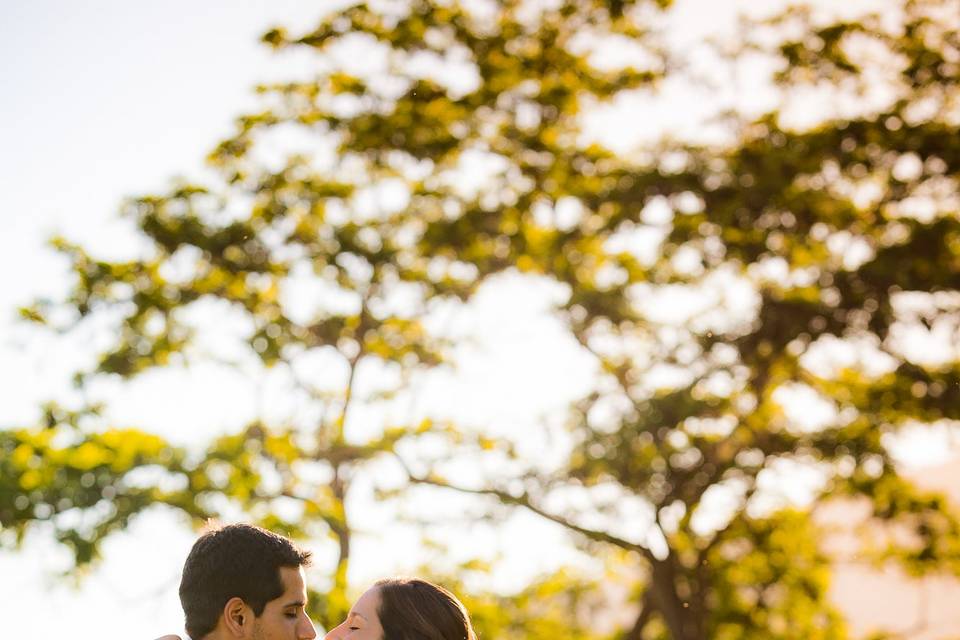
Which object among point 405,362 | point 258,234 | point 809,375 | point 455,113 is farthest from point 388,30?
point 809,375

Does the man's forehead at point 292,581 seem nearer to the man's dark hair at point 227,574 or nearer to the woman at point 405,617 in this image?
the man's dark hair at point 227,574

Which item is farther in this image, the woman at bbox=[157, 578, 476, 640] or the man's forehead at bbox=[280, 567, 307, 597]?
the man's forehead at bbox=[280, 567, 307, 597]

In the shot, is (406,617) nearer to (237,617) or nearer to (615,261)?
(237,617)

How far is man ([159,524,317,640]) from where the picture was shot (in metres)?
4.77

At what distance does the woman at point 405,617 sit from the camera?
4621mm

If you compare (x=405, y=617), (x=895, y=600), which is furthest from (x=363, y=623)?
(x=895, y=600)

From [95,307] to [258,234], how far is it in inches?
92.9

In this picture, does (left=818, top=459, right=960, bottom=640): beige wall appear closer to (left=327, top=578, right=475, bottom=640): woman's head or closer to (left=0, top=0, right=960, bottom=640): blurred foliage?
(left=0, top=0, right=960, bottom=640): blurred foliage

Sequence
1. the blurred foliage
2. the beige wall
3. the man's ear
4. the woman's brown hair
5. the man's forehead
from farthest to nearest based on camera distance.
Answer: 1. the beige wall
2. the blurred foliage
3. the man's forehead
4. the man's ear
5. the woman's brown hair

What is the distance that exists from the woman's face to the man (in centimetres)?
23

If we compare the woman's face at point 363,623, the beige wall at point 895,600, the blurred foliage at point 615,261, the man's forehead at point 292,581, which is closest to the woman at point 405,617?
the woman's face at point 363,623

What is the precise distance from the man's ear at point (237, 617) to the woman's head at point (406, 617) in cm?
34

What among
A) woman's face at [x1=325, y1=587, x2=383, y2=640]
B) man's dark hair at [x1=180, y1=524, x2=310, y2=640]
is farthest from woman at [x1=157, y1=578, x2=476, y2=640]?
man's dark hair at [x1=180, y1=524, x2=310, y2=640]

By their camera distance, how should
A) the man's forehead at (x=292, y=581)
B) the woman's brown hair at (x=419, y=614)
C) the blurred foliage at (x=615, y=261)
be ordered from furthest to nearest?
the blurred foliage at (x=615, y=261)
the man's forehead at (x=292, y=581)
the woman's brown hair at (x=419, y=614)
